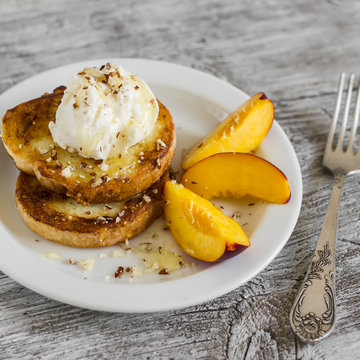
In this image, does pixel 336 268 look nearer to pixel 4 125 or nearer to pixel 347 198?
pixel 347 198

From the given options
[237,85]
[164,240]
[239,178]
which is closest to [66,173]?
[164,240]

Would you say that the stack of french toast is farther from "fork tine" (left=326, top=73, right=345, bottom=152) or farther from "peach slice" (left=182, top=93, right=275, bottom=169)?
"fork tine" (left=326, top=73, right=345, bottom=152)

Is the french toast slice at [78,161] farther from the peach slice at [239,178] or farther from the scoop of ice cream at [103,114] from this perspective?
the peach slice at [239,178]

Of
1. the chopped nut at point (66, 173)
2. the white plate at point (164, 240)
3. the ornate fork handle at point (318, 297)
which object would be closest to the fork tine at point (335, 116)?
the white plate at point (164, 240)

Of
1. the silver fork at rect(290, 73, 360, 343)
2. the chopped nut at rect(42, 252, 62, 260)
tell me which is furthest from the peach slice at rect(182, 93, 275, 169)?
the chopped nut at rect(42, 252, 62, 260)

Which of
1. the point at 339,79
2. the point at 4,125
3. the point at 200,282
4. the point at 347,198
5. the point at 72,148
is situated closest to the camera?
the point at 200,282

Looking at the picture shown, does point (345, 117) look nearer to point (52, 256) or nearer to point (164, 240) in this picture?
point (164, 240)

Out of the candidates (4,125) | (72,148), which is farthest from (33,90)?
(72,148)
